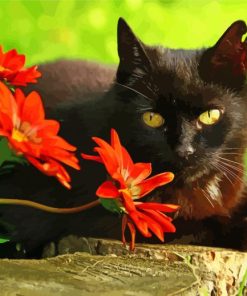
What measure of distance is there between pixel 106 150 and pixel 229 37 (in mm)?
374

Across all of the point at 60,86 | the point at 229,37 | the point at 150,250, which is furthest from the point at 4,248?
the point at 229,37

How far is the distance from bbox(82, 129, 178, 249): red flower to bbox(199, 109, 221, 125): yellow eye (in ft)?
0.80

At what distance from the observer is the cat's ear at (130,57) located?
1.12 meters

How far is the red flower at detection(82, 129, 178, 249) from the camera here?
0.83m

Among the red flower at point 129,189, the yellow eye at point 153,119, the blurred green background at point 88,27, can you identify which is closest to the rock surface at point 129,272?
the red flower at point 129,189

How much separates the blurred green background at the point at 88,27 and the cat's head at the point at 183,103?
516 millimetres

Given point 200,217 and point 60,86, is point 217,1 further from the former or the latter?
point 200,217

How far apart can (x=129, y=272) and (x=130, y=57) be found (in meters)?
0.40

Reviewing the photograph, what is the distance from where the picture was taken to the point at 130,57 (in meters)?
1.15

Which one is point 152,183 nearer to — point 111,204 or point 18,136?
point 111,204

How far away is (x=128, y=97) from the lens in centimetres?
118

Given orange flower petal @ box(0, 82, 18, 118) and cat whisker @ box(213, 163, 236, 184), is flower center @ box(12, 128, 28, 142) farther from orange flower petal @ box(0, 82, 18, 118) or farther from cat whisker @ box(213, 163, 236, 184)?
cat whisker @ box(213, 163, 236, 184)

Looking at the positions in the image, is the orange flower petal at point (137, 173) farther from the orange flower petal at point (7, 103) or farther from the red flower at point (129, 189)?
the orange flower petal at point (7, 103)

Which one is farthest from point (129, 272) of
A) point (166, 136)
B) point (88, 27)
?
point (88, 27)
